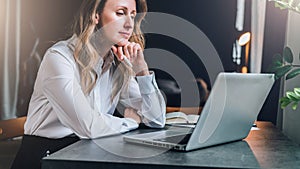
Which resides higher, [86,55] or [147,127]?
[86,55]

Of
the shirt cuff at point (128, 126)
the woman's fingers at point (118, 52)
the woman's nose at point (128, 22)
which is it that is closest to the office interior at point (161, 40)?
the woman's nose at point (128, 22)

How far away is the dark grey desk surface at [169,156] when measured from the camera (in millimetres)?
866

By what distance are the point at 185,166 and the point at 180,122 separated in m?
0.83

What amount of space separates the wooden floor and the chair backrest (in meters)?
0.05

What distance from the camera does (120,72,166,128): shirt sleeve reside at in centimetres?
157

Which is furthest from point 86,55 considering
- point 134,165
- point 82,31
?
point 134,165

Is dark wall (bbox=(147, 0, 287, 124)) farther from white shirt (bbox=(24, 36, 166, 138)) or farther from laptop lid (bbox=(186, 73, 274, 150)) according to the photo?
laptop lid (bbox=(186, 73, 274, 150))

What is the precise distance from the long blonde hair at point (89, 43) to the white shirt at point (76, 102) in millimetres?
31

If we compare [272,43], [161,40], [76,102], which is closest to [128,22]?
[161,40]

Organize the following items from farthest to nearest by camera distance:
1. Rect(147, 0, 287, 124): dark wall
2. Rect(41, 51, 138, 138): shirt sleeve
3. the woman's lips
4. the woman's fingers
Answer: Rect(147, 0, 287, 124): dark wall
the woman's lips
the woman's fingers
Rect(41, 51, 138, 138): shirt sleeve

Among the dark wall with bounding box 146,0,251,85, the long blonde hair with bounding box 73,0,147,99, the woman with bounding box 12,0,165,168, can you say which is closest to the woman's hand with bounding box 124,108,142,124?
the woman with bounding box 12,0,165,168

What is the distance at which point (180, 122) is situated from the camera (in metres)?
1.69

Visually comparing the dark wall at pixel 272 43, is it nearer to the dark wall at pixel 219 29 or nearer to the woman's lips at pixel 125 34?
the dark wall at pixel 219 29

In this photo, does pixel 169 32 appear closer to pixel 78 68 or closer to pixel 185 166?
pixel 78 68
